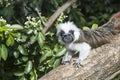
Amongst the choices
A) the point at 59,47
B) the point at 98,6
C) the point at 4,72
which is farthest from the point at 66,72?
the point at 98,6

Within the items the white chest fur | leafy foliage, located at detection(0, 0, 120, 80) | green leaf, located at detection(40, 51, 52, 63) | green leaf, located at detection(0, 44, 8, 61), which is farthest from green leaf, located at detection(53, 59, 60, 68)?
green leaf, located at detection(0, 44, 8, 61)

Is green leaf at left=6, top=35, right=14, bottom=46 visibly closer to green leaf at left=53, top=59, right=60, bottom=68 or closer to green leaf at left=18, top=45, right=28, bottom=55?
green leaf at left=18, top=45, right=28, bottom=55

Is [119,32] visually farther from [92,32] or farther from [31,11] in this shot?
[31,11]

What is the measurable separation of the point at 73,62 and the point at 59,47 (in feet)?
1.32

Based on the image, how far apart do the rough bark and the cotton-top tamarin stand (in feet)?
0.27

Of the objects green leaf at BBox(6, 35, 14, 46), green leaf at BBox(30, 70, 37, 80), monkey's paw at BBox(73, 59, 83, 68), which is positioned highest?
green leaf at BBox(6, 35, 14, 46)

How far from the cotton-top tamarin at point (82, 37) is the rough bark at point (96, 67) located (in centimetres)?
8

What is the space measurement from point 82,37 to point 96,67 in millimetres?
465

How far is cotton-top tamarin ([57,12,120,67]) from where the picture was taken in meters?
5.04

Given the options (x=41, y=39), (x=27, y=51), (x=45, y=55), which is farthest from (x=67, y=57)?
(x=27, y=51)

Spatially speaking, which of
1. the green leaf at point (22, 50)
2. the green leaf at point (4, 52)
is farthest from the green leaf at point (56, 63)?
the green leaf at point (4, 52)

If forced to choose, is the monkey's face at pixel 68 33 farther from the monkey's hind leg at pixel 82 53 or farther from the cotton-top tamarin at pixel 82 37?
the monkey's hind leg at pixel 82 53

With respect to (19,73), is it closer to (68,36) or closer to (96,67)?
(68,36)

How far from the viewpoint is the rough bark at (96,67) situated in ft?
15.4
